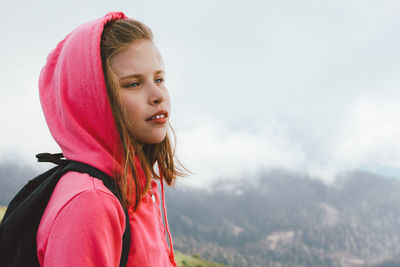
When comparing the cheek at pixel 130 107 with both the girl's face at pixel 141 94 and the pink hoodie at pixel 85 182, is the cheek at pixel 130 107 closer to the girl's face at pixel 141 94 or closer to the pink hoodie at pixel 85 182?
the girl's face at pixel 141 94

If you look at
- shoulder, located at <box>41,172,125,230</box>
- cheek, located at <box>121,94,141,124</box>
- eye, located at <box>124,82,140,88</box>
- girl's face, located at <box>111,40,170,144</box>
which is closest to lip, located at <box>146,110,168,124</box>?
girl's face, located at <box>111,40,170,144</box>

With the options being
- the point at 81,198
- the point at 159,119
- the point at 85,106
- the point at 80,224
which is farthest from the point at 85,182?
the point at 159,119

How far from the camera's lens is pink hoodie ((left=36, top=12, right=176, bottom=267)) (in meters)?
1.89

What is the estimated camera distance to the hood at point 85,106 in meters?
2.37

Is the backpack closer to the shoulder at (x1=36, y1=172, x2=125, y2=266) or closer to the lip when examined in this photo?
the shoulder at (x1=36, y1=172, x2=125, y2=266)

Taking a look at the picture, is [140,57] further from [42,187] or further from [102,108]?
[42,187]

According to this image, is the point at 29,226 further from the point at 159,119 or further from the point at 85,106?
the point at 159,119

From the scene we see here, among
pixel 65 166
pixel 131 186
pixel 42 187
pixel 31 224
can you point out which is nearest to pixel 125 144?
pixel 131 186

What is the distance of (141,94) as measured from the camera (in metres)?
2.60

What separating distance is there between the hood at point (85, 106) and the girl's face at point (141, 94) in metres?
0.18

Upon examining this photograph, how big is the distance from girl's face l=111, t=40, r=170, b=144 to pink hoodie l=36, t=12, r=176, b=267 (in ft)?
0.62

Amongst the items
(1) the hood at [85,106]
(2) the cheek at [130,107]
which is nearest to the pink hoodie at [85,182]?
(1) the hood at [85,106]

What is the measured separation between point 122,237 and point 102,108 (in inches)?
34.9

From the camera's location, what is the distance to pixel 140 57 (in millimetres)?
2678
